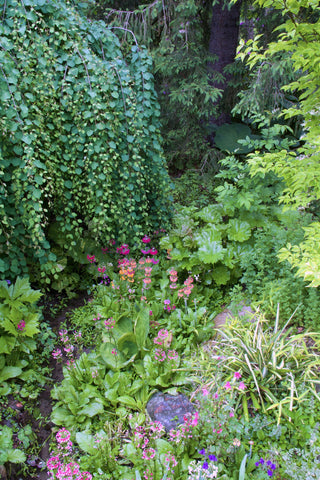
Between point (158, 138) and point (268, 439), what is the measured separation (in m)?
2.55

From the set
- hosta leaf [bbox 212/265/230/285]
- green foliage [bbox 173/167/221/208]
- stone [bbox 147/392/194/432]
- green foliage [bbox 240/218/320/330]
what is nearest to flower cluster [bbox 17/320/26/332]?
stone [bbox 147/392/194/432]

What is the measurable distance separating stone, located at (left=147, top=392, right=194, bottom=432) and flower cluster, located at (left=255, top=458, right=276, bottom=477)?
46 cm

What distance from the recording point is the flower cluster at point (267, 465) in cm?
171

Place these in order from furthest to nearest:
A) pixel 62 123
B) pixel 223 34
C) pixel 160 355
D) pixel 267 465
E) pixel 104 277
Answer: pixel 223 34 → pixel 104 277 → pixel 62 123 → pixel 160 355 → pixel 267 465

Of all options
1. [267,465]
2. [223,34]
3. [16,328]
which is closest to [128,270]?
[16,328]

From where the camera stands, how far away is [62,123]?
2.73 m

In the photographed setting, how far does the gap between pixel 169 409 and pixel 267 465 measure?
627 millimetres

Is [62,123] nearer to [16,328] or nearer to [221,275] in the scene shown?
[16,328]

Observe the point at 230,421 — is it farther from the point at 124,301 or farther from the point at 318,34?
the point at 318,34

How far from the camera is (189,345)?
2551 mm

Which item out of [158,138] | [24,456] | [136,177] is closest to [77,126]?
[136,177]

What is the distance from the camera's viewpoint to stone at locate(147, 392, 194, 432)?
6.75 ft

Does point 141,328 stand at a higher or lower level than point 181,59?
lower

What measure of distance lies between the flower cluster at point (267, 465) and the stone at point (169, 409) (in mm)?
459
